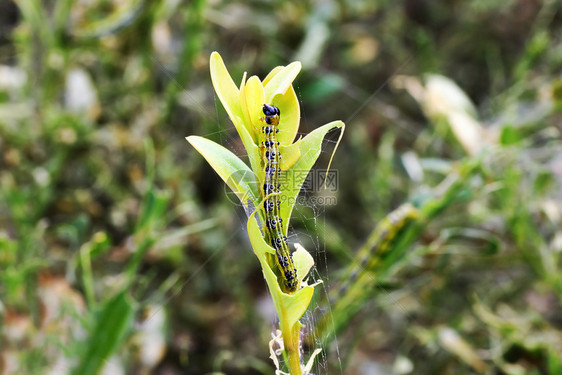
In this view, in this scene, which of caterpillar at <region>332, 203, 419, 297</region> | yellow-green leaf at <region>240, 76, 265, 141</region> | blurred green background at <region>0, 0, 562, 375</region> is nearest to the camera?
yellow-green leaf at <region>240, 76, 265, 141</region>

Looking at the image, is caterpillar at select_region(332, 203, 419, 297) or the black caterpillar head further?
caterpillar at select_region(332, 203, 419, 297)

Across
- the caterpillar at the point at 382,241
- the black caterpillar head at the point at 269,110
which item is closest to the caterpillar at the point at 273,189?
the black caterpillar head at the point at 269,110

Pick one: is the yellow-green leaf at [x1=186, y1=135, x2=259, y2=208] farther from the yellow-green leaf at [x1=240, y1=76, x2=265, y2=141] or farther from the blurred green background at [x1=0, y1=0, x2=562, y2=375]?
the blurred green background at [x1=0, y1=0, x2=562, y2=375]

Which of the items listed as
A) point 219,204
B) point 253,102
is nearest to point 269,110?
point 253,102

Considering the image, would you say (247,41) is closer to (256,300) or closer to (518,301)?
(256,300)

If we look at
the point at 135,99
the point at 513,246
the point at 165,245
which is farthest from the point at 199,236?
the point at 513,246

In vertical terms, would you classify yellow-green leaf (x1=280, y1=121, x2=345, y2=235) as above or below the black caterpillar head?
below

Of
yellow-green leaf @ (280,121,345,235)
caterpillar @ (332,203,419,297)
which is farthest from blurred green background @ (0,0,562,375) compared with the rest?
yellow-green leaf @ (280,121,345,235)
